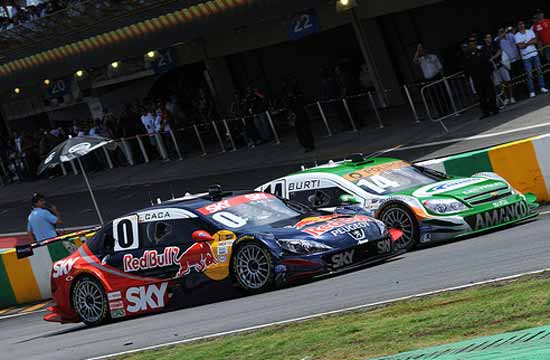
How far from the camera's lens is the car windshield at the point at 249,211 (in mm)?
14664

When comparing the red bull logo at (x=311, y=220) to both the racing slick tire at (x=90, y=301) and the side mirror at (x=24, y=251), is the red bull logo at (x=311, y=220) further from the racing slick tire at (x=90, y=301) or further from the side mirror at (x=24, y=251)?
the side mirror at (x=24, y=251)

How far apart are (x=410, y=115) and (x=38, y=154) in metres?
16.0

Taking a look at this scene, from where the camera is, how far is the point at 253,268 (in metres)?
14.2

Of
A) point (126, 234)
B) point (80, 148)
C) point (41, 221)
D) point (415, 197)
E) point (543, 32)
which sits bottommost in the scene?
point (415, 197)

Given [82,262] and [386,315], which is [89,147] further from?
[386,315]

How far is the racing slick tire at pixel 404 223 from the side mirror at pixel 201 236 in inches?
95.6

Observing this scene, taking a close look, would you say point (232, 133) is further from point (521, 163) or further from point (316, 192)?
point (316, 192)

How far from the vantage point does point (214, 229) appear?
14.5 metres

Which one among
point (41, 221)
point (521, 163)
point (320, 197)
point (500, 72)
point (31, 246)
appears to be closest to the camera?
point (320, 197)

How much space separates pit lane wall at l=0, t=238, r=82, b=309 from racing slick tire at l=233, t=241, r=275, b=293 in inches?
285

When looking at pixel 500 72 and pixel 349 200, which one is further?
pixel 500 72

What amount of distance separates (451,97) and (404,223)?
38.7 ft

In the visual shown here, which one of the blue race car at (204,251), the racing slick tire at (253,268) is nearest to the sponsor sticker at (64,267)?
the blue race car at (204,251)

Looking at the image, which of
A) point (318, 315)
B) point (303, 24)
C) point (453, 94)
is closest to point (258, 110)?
point (303, 24)
